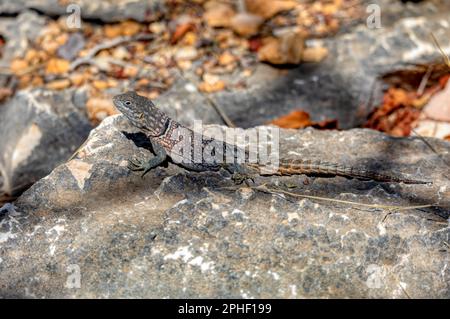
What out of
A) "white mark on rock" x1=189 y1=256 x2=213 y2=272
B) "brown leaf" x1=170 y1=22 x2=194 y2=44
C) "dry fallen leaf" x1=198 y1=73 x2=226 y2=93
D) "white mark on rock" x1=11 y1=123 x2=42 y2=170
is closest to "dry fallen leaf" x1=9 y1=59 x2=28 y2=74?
"white mark on rock" x1=11 y1=123 x2=42 y2=170

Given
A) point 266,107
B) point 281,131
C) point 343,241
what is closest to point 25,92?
point 266,107

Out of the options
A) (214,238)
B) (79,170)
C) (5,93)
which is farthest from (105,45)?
(214,238)

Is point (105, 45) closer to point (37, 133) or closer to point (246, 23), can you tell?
point (37, 133)

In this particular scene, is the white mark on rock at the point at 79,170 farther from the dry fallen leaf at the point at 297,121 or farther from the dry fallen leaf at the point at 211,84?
the dry fallen leaf at the point at 211,84

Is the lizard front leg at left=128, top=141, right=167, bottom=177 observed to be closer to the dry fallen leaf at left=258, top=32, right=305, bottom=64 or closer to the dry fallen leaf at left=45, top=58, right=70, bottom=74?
the dry fallen leaf at left=258, top=32, right=305, bottom=64

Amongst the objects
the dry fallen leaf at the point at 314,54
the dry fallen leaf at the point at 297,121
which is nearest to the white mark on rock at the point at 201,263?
the dry fallen leaf at the point at 297,121

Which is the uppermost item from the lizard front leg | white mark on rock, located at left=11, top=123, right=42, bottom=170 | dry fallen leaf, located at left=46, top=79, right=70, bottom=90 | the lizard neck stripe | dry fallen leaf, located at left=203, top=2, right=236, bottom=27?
dry fallen leaf, located at left=203, top=2, right=236, bottom=27

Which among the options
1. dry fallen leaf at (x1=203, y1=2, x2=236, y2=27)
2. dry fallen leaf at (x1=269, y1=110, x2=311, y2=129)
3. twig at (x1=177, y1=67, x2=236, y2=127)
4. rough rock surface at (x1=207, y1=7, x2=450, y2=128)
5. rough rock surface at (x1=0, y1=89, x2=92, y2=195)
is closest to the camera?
dry fallen leaf at (x1=269, y1=110, x2=311, y2=129)

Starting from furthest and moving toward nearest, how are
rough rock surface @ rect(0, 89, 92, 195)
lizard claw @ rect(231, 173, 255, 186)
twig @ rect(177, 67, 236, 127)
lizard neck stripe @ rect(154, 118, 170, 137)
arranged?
twig @ rect(177, 67, 236, 127) < rough rock surface @ rect(0, 89, 92, 195) < lizard neck stripe @ rect(154, 118, 170, 137) < lizard claw @ rect(231, 173, 255, 186)
